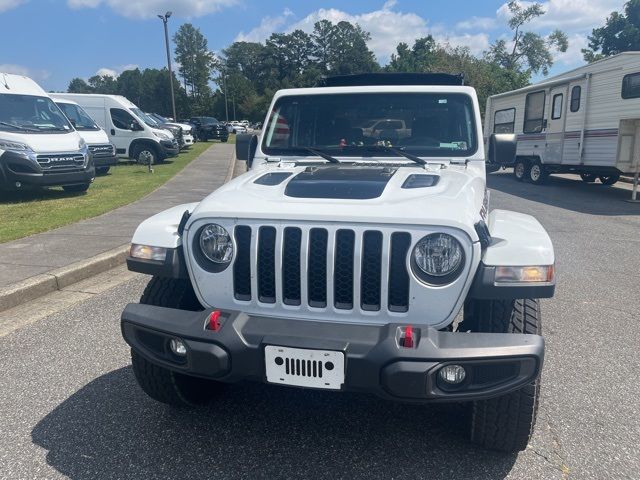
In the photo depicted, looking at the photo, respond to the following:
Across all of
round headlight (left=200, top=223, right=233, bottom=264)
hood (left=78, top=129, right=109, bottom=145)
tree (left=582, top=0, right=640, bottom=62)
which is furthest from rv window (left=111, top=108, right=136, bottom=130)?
tree (left=582, top=0, right=640, bottom=62)

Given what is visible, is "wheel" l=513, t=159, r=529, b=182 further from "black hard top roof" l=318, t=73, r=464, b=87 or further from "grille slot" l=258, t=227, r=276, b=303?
"grille slot" l=258, t=227, r=276, b=303

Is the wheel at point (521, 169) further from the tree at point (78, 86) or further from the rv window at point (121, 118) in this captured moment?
the tree at point (78, 86)

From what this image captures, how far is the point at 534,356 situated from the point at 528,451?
0.80 meters

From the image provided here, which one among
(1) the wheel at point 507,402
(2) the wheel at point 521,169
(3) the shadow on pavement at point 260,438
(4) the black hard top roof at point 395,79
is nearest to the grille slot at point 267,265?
(3) the shadow on pavement at point 260,438

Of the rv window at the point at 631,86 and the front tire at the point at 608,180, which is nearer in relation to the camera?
the rv window at the point at 631,86

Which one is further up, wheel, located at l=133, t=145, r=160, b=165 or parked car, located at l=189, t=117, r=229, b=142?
parked car, located at l=189, t=117, r=229, b=142

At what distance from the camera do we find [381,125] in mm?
3996

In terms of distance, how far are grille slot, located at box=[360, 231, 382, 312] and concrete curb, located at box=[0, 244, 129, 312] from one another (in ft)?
12.7

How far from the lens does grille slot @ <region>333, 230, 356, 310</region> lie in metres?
2.43

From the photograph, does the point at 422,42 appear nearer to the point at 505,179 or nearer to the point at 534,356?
the point at 505,179

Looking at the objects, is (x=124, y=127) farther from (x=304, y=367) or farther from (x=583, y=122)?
(x=304, y=367)

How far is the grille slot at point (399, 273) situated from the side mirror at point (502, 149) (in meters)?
2.14

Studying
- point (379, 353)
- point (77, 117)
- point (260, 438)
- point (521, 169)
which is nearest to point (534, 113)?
point (521, 169)

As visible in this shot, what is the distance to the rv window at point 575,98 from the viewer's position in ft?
45.3
